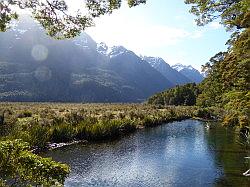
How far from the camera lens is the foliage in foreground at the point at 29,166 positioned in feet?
28.7

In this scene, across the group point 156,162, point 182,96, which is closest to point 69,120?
point 156,162

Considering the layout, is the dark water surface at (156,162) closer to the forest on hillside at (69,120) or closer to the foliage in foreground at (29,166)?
the forest on hillside at (69,120)

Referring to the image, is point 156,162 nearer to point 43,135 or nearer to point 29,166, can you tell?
point 43,135

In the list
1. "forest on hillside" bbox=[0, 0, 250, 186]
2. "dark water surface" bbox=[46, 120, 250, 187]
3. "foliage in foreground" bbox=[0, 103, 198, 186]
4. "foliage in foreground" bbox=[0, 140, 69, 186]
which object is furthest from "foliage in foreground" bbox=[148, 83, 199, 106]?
"foliage in foreground" bbox=[0, 140, 69, 186]

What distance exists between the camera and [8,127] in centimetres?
2633

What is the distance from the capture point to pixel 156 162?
82.4 feet

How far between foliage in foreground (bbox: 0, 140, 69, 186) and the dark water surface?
32.1 feet

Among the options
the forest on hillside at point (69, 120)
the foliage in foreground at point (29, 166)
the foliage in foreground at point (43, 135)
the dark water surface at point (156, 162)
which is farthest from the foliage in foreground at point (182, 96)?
the foliage in foreground at point (29, 166)

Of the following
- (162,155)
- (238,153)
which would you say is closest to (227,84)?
(238,153)

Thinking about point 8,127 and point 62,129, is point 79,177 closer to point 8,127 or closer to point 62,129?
point 8,127

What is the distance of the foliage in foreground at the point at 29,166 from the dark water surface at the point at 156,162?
386 inches

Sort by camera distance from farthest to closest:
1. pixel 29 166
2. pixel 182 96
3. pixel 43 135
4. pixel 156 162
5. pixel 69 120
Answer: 1. pixel 182 96
2. pixel 69 120
3. pixel 43 135
4. pixel 156 162
5. pixel 29 166

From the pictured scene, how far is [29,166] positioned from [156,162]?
17.0 m

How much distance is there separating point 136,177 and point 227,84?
12368mm
